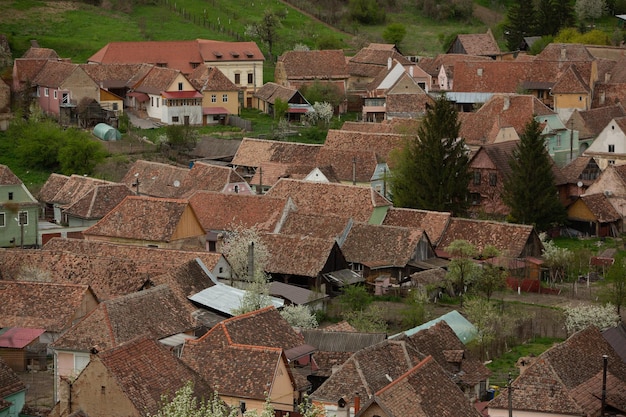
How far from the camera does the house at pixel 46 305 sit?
166 ft

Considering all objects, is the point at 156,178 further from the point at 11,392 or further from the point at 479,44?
the point at 479,44

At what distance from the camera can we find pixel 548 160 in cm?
7538

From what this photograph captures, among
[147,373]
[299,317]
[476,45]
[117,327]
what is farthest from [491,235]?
[476,45]

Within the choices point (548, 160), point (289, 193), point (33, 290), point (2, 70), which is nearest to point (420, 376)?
point (33, 290)

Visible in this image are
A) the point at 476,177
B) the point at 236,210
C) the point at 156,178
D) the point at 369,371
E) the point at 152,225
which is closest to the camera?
the point at 369,371

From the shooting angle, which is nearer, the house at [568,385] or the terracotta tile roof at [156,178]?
the house at [568,385]

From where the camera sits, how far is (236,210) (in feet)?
223

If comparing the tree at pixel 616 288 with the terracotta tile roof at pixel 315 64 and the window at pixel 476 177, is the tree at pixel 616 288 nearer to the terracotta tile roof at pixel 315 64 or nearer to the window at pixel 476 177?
the window at pixel 476 177

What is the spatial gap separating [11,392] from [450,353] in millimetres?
13984

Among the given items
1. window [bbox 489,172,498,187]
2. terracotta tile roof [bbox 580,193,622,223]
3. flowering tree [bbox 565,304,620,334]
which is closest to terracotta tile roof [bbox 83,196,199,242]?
flowering tree [bbox 565,304,620,334]

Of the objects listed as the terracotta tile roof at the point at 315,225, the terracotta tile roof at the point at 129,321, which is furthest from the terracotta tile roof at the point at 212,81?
the terracotta tile roof at the point at 129,321

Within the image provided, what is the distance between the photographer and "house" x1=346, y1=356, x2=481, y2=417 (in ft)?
125

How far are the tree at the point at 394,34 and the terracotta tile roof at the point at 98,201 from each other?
5734cm

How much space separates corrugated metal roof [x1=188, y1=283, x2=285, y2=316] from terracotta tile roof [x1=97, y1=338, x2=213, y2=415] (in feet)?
38.3
